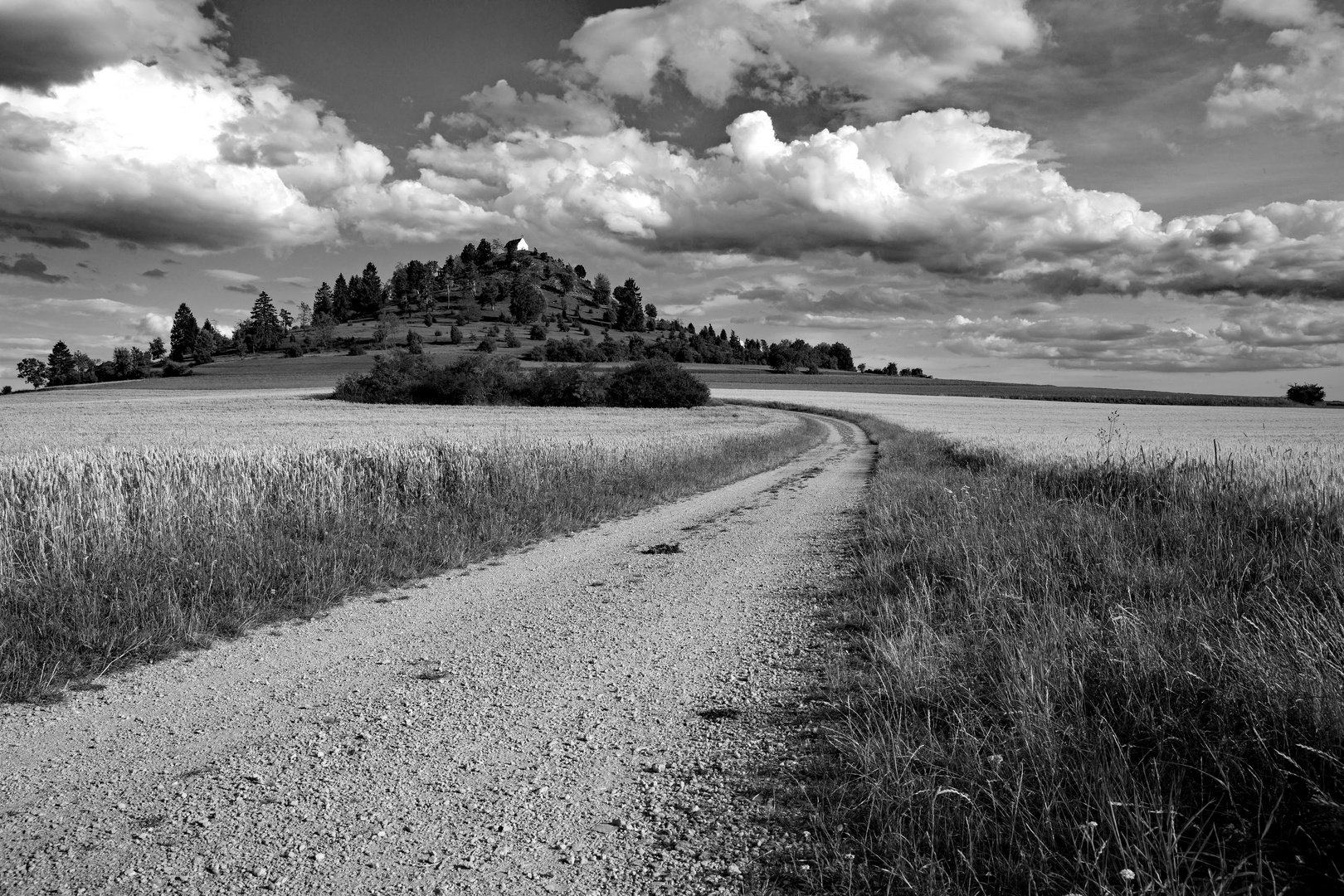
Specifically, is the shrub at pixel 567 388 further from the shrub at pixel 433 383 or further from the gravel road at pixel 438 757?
the gravel road at pixel 438 757

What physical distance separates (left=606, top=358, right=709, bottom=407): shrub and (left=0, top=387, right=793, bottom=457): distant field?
7.43 m

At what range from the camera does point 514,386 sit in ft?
251

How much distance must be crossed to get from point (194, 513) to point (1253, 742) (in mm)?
10872

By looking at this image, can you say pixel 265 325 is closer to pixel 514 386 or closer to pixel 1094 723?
pixel 514 386

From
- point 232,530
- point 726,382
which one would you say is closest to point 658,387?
point 726,382

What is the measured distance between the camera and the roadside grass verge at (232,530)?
20.2 ft

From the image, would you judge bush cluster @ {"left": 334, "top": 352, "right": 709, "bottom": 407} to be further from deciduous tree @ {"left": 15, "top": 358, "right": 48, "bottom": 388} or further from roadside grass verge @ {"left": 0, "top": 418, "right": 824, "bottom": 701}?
deciduous tree @ {"left": 15, "top": 358, "right": 48, "bottom": 388}

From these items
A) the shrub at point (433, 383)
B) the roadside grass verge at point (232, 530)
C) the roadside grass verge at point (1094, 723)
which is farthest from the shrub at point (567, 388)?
the roadside grass verge at point (1094, 723)

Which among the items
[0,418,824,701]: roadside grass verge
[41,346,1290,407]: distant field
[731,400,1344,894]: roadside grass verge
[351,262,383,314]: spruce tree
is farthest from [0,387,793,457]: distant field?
[351,262,383,314]: spruce tree

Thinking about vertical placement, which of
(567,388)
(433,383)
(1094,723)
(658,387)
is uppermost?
(433,383)

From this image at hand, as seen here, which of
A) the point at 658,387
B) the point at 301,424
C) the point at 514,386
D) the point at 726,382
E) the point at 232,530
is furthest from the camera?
the point at 726,382

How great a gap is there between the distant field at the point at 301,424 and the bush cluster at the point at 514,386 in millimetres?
6482

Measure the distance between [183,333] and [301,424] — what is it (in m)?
140

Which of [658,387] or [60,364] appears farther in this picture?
[60,364]
